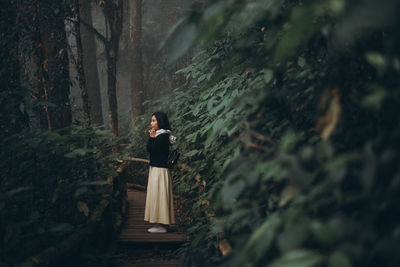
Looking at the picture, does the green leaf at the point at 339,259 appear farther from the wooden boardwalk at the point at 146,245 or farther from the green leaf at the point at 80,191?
the wooden boardwalk at the point at 146,245

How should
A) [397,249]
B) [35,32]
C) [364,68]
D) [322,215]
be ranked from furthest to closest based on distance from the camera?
[35,32] → [364,68] → [322,215] → [397,249]

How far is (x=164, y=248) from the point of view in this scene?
703 cm

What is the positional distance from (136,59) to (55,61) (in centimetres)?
1414

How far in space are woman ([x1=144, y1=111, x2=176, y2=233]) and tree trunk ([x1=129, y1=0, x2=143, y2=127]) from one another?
12454mm

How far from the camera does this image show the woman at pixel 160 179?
7.61m

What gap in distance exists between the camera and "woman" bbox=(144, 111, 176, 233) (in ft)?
25.0

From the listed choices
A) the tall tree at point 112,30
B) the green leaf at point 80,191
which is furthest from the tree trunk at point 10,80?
the tall tree at point 112,30

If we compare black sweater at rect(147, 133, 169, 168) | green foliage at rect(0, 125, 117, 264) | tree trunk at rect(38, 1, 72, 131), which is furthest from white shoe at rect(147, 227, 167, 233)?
green foliage at rect(0, 125, 117, 264)

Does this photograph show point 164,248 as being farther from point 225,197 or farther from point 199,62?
point 225,197

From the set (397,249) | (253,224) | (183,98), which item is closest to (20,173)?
(253,224)

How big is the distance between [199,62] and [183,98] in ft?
5.53

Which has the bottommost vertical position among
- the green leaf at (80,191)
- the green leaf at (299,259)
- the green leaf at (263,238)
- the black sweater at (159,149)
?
the green leaf at (299,259)

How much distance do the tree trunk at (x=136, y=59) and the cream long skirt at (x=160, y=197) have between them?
12482 millimetres

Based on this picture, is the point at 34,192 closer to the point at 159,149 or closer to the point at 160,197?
the point at 159,149
